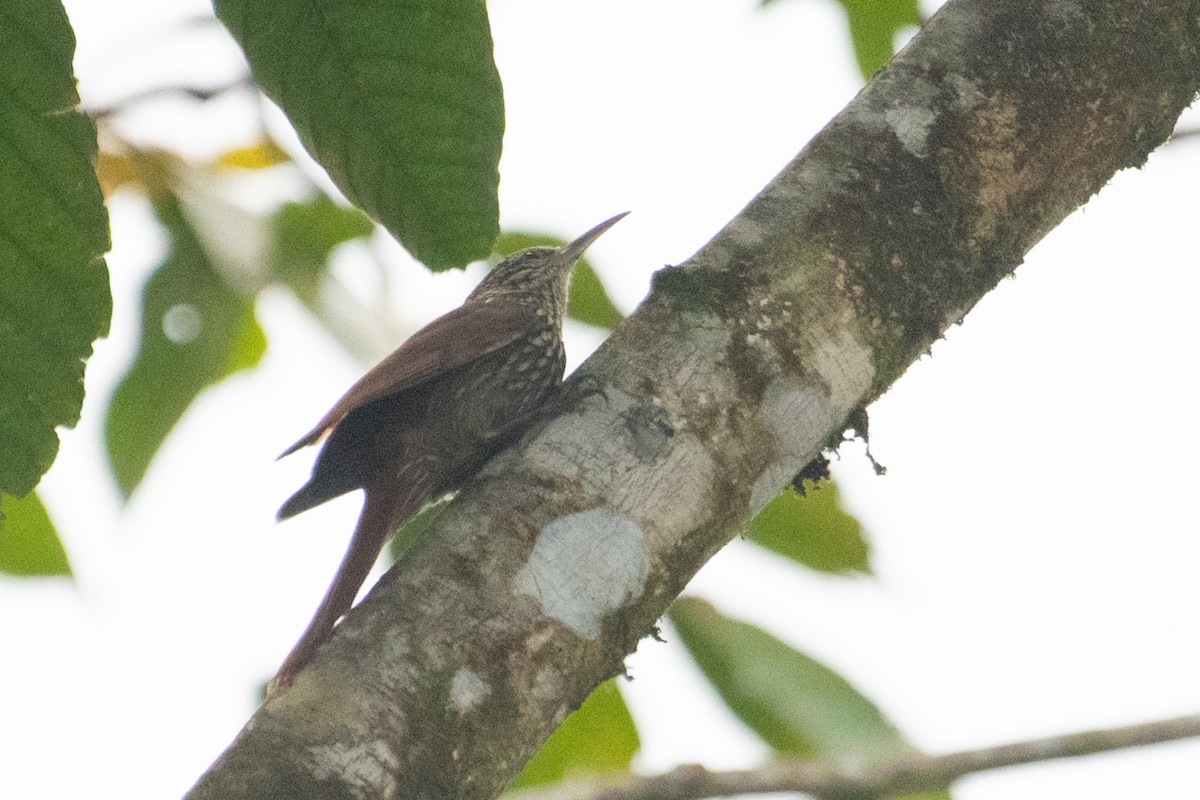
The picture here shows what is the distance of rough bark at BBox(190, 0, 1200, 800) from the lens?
164 centimetres

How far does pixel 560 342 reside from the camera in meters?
3.61

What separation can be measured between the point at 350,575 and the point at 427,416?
2.12ft

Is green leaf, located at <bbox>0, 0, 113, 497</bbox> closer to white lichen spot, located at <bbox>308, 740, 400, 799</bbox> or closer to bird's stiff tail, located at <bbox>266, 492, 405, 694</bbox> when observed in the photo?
white lichen spot, located at <bbox>308, 740, 400, 799</bbox>

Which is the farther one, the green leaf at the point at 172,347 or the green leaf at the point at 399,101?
the green leaf at the point at 172,347

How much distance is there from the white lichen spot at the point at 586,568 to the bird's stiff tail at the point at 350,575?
0.37m

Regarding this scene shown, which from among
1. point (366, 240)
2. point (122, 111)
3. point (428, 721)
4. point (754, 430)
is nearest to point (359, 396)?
point (366, 240)

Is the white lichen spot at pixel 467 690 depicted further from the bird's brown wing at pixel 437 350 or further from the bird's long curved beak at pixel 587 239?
the bird's long curved beak at pixel 587 239

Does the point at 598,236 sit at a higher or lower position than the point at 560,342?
higher

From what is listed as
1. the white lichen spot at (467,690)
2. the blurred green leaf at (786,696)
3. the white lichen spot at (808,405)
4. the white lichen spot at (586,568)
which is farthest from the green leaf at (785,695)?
the white lichen spot at (467,690)

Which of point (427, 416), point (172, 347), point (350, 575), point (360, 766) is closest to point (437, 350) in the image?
point (427, 416)

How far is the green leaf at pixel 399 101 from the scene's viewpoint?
1.53m

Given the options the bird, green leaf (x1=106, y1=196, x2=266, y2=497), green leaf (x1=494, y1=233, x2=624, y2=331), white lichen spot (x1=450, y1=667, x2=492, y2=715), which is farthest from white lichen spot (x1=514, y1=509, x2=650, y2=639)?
green leaf (x1=106, y1=196, x2=266, y2=497)

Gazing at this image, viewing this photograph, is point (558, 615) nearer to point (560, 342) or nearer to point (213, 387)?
point (213, 387)

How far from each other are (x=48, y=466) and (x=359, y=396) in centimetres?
128
